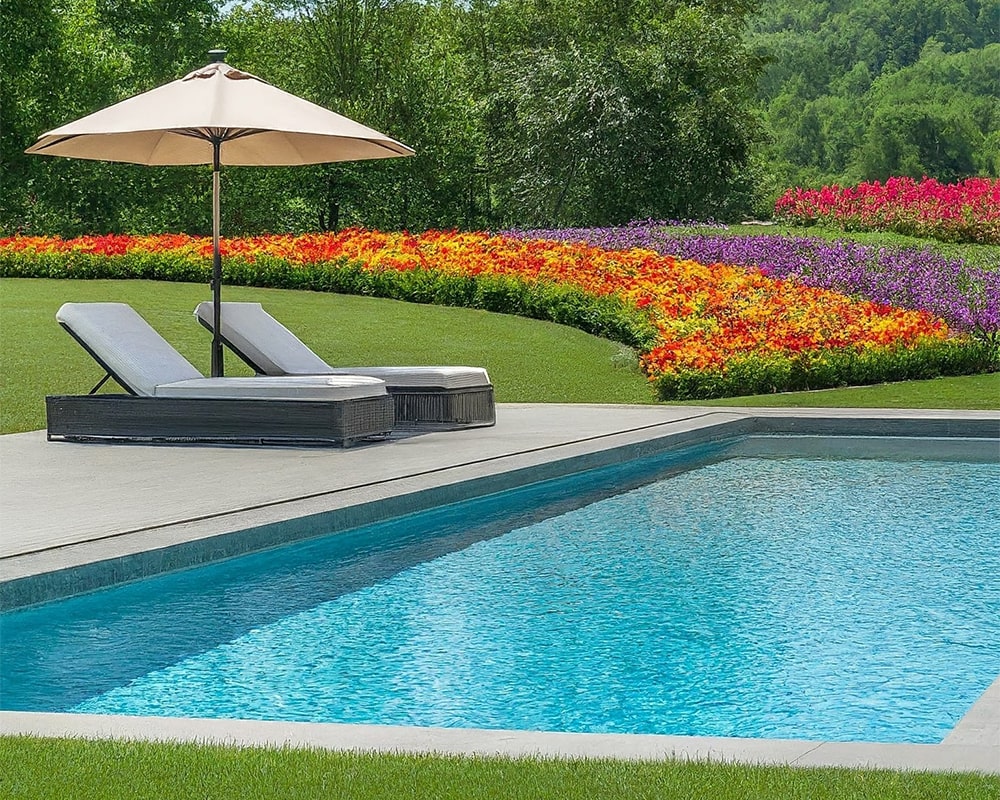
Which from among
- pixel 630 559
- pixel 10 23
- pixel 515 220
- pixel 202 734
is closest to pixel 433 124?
pixel 515 220

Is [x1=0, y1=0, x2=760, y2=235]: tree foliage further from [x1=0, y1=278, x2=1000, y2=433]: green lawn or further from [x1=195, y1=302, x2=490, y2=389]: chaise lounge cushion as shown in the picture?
[x1=195, y1=302, x2=490, y2=389]: chaise lounge cushion

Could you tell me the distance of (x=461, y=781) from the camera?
120 inches

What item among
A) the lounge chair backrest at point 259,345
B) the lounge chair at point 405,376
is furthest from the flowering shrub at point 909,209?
the lounge chair backrest at point 259,345

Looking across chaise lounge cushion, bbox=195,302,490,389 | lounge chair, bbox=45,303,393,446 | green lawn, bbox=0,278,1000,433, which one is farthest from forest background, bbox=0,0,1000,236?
lounge chair, bbox=45,303,393,446

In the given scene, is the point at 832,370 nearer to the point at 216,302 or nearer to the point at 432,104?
the point at 216,302

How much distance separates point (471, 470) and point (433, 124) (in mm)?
26501

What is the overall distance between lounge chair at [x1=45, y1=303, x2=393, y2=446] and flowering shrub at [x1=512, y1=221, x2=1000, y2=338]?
26.6ft

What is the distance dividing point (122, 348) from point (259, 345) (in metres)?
1.31

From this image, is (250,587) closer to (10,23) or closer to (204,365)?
(204,365)

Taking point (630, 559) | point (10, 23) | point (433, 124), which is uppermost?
point (10, 23)

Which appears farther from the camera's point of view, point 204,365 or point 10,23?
point 10,23

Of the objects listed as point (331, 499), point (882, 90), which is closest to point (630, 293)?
point (331, 499)

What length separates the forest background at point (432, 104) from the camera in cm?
2892

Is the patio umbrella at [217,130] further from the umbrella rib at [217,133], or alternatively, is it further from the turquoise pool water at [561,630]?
the turquoise pool water at [561,630]
